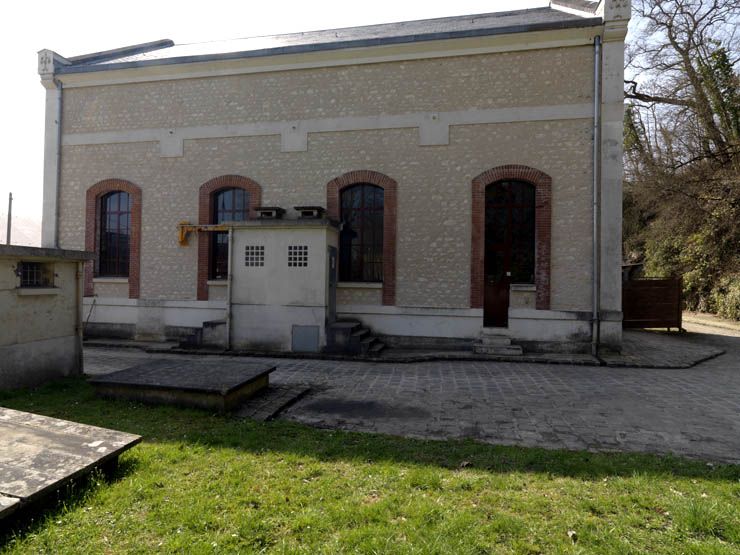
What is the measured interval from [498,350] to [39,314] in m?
8.86

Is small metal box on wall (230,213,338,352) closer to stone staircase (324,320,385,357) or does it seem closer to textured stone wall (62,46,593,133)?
stone staircase (324,320,385,357)

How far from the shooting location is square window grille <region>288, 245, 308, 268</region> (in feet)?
32.9

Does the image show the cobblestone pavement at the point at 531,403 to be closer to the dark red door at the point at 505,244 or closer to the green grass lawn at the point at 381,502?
the green grass lawn at the point at 381,502

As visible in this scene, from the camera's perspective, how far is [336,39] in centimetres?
1312

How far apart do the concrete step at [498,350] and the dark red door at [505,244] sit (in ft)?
2.62

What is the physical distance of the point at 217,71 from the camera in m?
11.9

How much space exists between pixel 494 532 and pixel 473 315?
26.1 ft

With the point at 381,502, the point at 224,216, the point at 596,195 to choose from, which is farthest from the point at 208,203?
the point at 381,502

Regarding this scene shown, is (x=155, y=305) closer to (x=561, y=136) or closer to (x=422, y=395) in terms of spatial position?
(x=422, y=395)

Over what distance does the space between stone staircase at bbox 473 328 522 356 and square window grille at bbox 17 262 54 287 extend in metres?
8.45

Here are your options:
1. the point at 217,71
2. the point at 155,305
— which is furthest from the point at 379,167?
the point at 155,305

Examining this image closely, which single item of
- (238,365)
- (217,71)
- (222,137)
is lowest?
(238,365)

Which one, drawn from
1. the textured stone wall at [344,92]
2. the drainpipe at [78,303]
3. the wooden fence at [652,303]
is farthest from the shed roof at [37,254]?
the wooden fence at [652,303]

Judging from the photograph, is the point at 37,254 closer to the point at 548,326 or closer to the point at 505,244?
the point at 505,244
